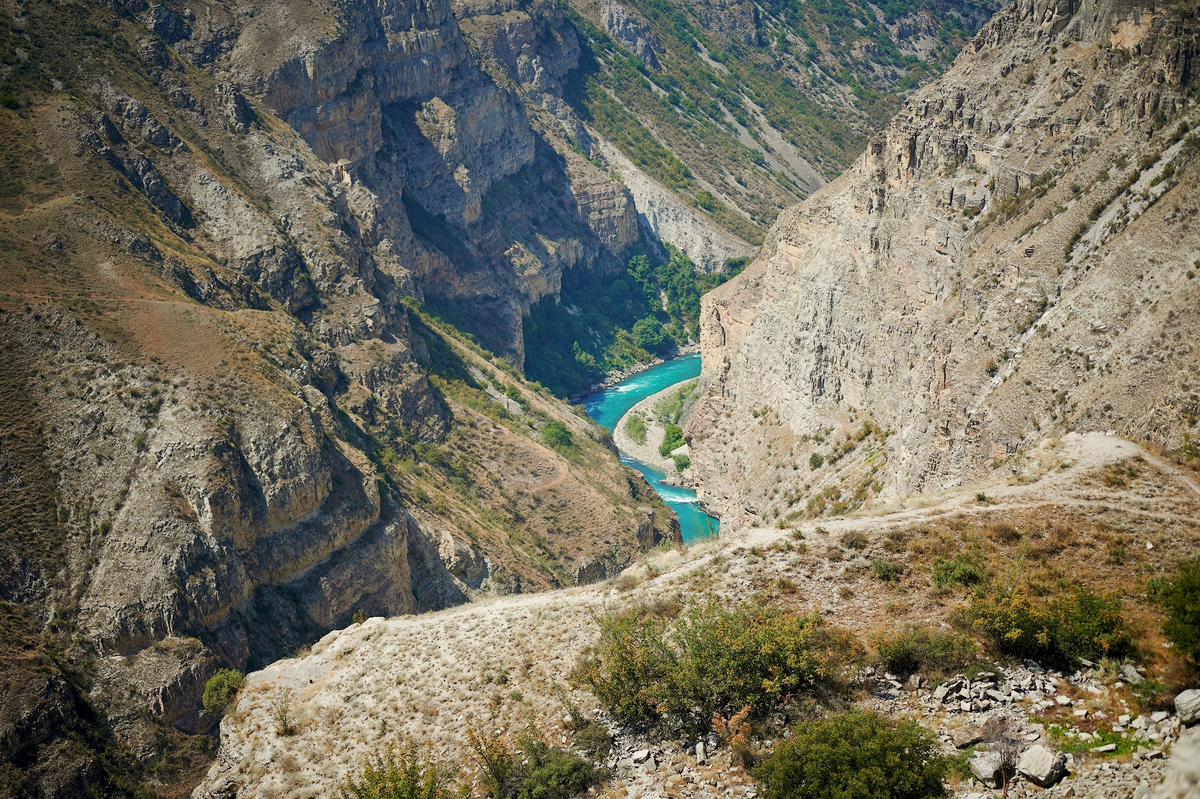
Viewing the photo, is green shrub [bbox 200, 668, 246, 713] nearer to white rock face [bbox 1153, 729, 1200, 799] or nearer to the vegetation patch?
white rock face [bbox 1153, 729, 1200, 799]

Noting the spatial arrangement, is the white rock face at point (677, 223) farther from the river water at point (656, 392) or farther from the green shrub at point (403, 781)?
the green shrub at point (403, 781)

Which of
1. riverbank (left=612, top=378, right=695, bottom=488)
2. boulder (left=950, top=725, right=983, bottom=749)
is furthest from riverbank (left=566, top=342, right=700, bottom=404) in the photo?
boulder (left=950, top=725, right=983, bottom=749)

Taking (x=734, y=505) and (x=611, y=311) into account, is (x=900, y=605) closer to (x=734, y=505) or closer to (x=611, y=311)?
(x=734, y=505)

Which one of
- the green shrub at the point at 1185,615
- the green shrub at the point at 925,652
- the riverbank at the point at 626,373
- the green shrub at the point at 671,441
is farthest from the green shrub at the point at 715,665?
the riverbank at the point at 626,373

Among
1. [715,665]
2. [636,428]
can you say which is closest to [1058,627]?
[715,665]


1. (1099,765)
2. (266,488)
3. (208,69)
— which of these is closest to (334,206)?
(208,69)

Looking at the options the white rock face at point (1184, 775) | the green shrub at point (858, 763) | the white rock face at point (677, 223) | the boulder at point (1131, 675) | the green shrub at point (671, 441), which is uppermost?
the white rock face at point (677, 223)
